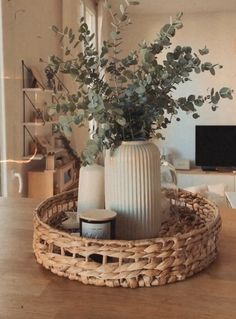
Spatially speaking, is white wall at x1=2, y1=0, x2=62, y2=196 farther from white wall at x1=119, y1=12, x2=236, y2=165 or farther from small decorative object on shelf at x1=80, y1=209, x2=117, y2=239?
white wall at x1=119, y1=12, x2=236, y2=165

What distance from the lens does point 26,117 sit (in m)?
3.11

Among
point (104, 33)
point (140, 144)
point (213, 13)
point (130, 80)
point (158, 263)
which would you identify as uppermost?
point (213, 13)

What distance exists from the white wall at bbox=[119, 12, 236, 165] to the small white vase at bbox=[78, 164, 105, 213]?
450 centimetres

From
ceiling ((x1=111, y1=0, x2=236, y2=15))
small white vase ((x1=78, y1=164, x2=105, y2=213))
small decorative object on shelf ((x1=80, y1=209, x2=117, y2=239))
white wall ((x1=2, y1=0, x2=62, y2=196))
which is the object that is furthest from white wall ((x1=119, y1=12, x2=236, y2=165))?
small decorative object on shelf ((x1=80, y1=209, x2=117, y2=239))

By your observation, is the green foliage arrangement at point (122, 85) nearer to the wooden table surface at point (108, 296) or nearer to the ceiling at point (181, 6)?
the wooden table surface at point (108, 296)

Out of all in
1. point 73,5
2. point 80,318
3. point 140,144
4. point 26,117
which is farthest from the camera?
point 73,5

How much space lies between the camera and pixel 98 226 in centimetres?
79

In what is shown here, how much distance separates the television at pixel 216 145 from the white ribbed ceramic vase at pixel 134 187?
4716 mm

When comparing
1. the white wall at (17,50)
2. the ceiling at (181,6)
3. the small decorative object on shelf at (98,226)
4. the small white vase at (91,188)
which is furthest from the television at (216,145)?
the small decorative object on shelf at (98,226)

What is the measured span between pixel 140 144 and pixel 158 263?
0.85 ft

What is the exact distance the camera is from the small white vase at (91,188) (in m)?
0.95

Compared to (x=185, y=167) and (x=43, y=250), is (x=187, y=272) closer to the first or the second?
(x=43, y=250)

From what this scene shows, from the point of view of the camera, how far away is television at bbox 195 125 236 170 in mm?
5375

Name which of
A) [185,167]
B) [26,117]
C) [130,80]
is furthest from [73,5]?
[130,80]
